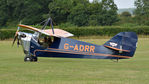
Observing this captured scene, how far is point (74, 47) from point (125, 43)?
2453 millimetres

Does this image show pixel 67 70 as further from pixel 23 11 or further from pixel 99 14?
pixel 23 11

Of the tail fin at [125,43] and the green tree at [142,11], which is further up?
the tail fin at [125,43]

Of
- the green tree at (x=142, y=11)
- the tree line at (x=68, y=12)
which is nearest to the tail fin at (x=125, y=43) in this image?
the tree line at (x=68, y=12)

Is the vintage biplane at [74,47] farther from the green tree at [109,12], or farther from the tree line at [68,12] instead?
the green tree at [109,12]

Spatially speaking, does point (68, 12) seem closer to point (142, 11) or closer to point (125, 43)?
point (142, 11)

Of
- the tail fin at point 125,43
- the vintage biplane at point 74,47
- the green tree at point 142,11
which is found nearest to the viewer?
the tail fin at point 125,43

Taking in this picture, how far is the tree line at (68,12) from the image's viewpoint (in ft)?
214

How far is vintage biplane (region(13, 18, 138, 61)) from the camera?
15.4 meters

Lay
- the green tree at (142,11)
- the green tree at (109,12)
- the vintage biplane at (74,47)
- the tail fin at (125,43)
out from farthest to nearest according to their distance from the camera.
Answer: the green tree at (142,11) → the green tree at (109,12) → the vintage biplane at (74,47) → the tail fin at (125,43)

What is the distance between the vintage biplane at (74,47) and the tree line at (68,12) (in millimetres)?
46492

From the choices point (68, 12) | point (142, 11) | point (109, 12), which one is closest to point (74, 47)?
point (109, 12)

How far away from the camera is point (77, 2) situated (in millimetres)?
71938

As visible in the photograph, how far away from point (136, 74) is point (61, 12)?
56.7 m

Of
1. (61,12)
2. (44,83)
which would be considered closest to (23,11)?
(61,12)
